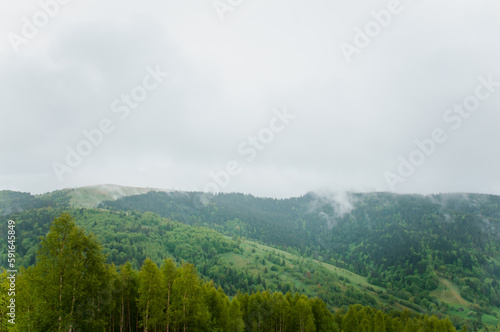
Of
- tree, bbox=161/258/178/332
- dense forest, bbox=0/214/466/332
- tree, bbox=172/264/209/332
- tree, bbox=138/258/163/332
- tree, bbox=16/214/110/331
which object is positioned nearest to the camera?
tree, bbox=16/214/110/331

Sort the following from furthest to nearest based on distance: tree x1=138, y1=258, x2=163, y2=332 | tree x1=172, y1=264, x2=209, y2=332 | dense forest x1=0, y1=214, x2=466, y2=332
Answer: tree x1=172, y1=264, x2=209, y2=332, tree x1=138, y1=258, x2=163, y2=332, dense forest x1=0, y1=214, x2=466, y2=332

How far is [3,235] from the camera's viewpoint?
197 m

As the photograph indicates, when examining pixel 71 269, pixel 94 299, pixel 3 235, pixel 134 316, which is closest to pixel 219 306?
pixel 134 316

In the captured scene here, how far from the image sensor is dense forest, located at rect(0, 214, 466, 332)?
81.5 feet

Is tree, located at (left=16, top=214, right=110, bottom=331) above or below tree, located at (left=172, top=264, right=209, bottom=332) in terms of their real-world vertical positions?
above

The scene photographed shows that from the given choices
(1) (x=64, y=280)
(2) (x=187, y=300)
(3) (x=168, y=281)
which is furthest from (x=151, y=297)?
(1) (x=64, y=280)

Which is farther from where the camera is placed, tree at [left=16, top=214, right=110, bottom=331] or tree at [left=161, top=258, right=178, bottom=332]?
tree at [left=161, top=258, right=178, bottom=332]

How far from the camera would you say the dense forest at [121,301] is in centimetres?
2483

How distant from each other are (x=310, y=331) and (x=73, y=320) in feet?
182

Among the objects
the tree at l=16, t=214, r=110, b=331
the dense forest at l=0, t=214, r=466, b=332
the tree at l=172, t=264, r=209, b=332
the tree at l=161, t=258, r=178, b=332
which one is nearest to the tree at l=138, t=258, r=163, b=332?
the dense forest at l=0, t=214, r=466, b=332

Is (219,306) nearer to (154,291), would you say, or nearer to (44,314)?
(154,291)

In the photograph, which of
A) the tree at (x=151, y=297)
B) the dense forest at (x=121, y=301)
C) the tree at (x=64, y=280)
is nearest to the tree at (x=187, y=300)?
the dense forest at (x=121, y=301)

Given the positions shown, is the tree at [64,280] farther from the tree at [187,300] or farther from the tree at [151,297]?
the tree at [187,300]

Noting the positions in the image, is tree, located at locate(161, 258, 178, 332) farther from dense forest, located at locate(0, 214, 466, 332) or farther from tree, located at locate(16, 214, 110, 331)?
tree, located at locate(16, 214, 110, 331)
